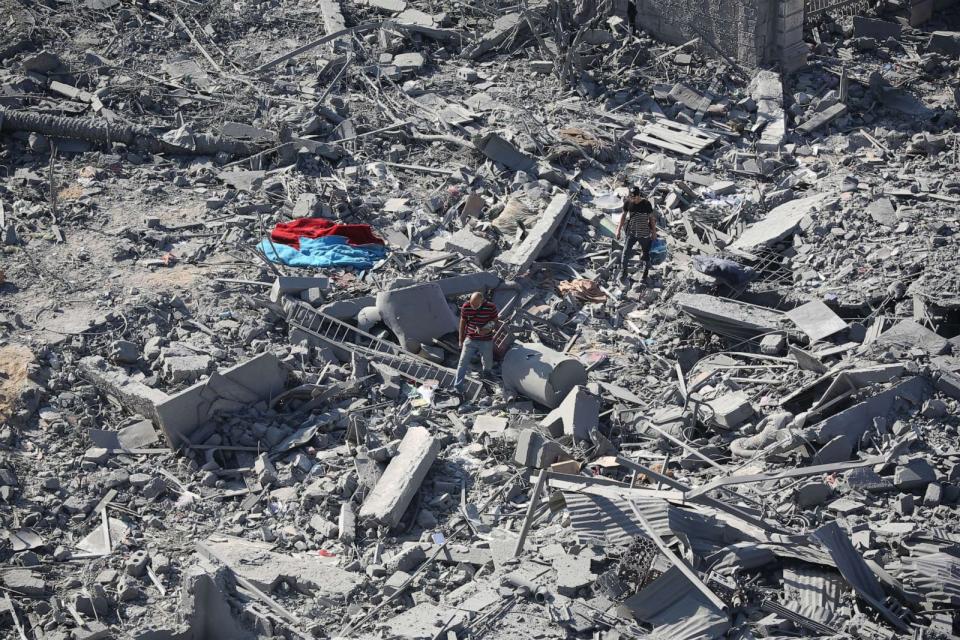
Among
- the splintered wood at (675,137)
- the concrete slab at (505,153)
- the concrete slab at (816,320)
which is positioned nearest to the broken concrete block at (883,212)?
the concrete slab at (816,320)

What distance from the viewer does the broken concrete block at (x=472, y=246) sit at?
1201cm

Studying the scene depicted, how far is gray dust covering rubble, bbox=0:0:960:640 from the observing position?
7551 millimetres

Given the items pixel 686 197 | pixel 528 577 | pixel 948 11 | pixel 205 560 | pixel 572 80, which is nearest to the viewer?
pixel 528 577

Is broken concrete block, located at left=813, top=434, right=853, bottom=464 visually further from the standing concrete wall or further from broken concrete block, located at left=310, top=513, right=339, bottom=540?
the standing concrete wall

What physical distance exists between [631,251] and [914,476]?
4900 millimetres

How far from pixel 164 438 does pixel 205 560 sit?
5.68ft

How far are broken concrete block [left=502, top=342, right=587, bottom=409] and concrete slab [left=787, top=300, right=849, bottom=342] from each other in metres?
2.26

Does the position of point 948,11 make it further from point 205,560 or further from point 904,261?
point 205,560

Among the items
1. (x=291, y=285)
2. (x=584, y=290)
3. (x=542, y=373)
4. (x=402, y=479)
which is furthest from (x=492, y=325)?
(x=291, y=285)

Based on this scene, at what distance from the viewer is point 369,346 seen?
1090cm

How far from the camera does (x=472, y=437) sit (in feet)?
32.4

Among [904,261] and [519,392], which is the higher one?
[904,261]

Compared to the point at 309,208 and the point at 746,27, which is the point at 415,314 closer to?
the point at 309,208

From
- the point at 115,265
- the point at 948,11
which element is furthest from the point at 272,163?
the point at 948,11
